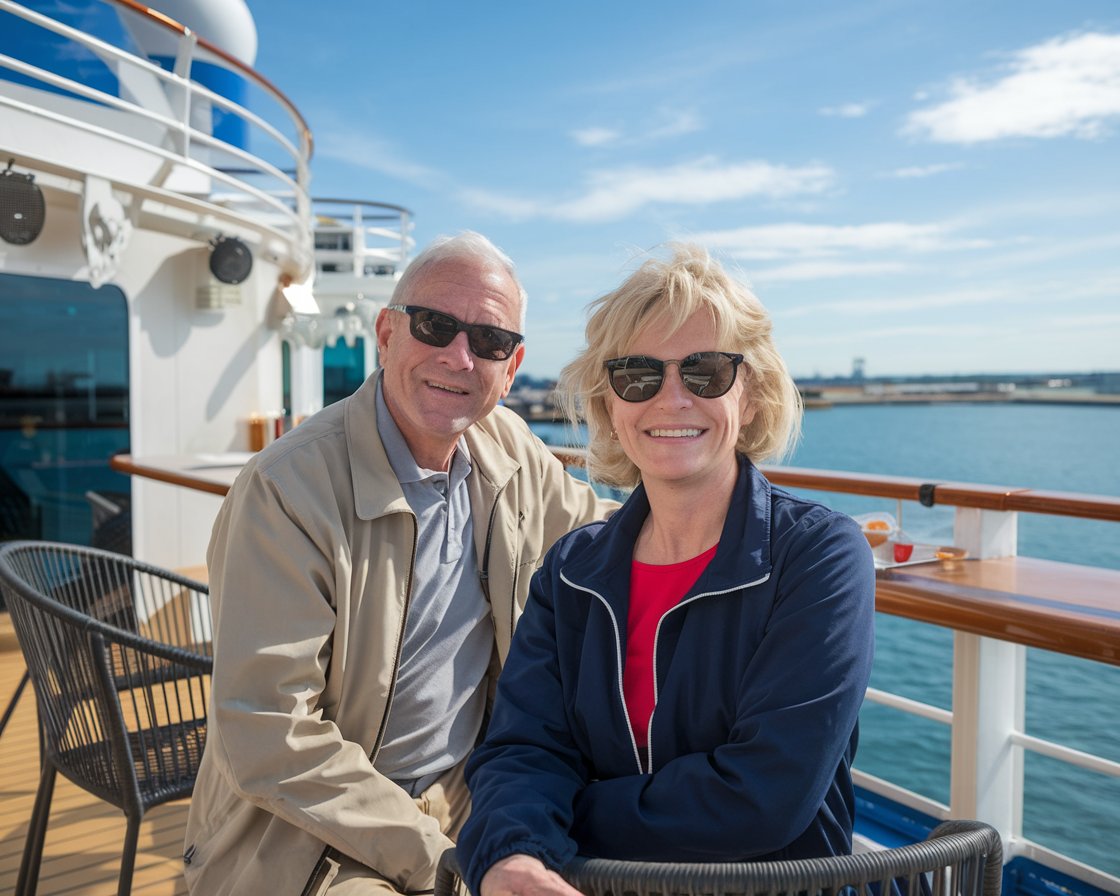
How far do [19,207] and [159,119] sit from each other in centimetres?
94

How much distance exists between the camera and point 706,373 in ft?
4.48

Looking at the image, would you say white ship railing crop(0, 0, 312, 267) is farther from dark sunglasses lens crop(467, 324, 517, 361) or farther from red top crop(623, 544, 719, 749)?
red top crop(623, 544, 719, 749)

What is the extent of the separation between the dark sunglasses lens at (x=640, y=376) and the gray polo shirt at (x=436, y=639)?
509 millimetres

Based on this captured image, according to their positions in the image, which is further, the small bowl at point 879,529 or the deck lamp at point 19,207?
the deck lamp at point 19,207

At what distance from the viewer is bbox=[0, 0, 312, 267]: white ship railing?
4.80m

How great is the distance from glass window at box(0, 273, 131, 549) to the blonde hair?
491 centimetres

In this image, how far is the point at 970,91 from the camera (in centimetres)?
8538

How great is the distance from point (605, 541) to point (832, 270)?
3484 inches

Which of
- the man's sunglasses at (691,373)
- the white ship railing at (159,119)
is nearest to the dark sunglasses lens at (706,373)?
the man's sunglasses at (691,373)

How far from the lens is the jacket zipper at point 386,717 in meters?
1.47

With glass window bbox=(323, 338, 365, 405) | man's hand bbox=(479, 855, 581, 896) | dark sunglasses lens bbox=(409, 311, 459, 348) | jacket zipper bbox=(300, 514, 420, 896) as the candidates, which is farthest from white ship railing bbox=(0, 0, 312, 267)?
glass window bbox=(323, 338, 365, 405)

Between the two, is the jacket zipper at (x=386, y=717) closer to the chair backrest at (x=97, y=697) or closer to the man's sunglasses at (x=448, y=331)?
the man's sunglasses at (x=448, y=331)

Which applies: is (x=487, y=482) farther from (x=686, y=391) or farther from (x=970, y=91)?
(x=970, y=91)

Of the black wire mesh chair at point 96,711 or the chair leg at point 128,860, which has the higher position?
the black wire mesh chair at point 96,711
